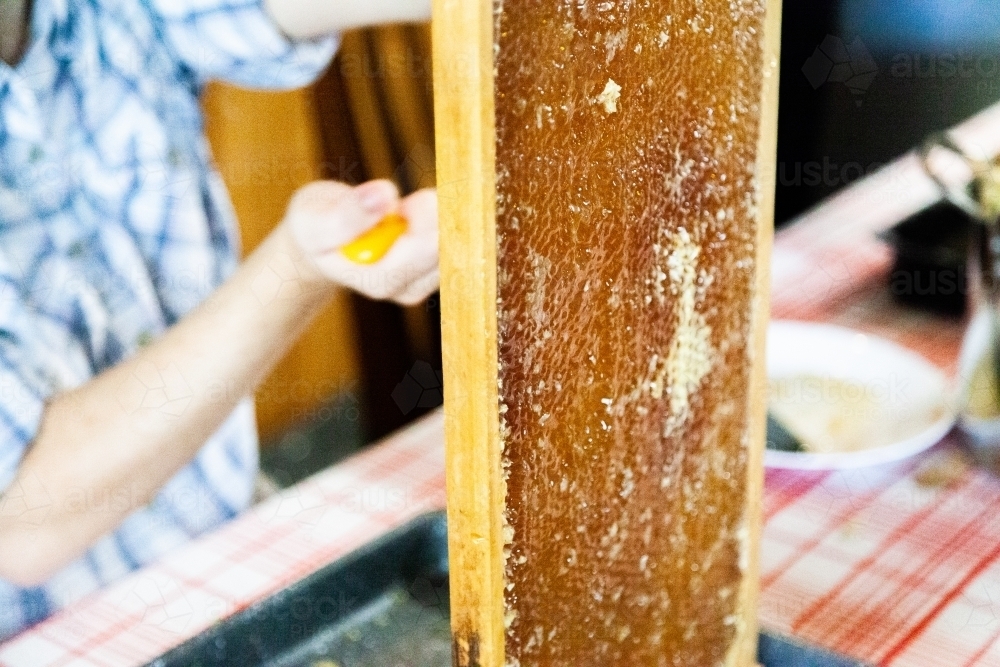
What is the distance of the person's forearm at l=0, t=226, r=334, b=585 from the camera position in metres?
1.10

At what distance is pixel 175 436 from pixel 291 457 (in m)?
1.27

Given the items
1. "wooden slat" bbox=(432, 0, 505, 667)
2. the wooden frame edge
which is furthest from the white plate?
A: "wooden slat" bbox=(432, 0, 505, 667)

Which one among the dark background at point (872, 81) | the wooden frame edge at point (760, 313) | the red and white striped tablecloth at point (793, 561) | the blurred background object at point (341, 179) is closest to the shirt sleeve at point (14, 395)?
the red and white striped tablecloth at point (793, 561)

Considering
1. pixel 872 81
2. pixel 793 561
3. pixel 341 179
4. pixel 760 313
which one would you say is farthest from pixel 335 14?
pixel 872 81

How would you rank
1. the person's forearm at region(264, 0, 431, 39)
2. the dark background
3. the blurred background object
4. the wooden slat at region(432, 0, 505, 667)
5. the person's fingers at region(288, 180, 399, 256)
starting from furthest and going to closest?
the dark background, the blurred background object, the person's forearm at region(264, 0, 431, 39), the person's fingers at region(288, 180, 399, 256), the wooden slat at region(432, 0, 505, 667)

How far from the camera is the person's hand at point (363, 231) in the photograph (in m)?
1.01

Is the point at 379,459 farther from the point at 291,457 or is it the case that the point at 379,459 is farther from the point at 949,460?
the point at 291,457

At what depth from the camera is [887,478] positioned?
110 cm

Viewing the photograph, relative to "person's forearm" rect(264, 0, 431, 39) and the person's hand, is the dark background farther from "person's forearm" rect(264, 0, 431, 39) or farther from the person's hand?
the person's hand

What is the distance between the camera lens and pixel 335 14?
131 centimetres

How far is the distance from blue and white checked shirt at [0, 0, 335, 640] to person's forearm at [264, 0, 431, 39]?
27mm

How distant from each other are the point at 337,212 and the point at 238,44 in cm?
53

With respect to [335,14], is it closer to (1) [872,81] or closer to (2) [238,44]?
(2) [238,44]

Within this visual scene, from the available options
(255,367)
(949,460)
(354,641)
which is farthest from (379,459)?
(949,460)
